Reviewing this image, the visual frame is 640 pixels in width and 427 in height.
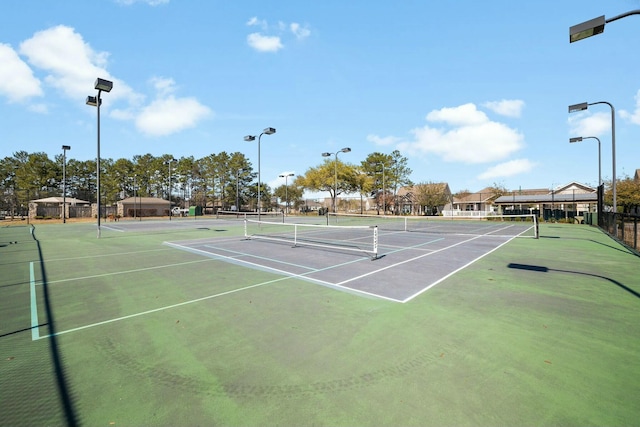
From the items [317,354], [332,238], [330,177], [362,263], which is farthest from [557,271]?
[330,177]

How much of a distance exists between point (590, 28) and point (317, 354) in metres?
8.50

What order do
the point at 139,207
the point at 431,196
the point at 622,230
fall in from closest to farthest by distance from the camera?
the point at 622,230
the point at 139,207
the point at 431,196

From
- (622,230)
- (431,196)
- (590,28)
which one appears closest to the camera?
(590,28)

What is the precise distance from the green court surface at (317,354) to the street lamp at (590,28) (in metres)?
5.69

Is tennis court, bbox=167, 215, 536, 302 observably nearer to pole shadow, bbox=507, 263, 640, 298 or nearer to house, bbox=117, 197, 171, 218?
pole shadow, bbox=507, 263, 640, 298

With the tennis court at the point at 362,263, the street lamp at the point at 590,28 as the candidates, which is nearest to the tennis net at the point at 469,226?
the tennis court at the point at 362,263

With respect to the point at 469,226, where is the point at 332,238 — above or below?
above

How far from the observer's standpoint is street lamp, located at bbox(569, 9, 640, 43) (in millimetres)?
5984

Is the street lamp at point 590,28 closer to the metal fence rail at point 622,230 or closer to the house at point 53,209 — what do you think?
the metal fence rail at point 622,230

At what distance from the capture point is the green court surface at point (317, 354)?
285 centimetres

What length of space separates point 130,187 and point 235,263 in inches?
3215

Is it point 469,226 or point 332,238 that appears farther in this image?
point 469,226

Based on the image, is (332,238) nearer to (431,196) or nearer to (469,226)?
(469,226)

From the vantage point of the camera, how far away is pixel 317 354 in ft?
13.0
